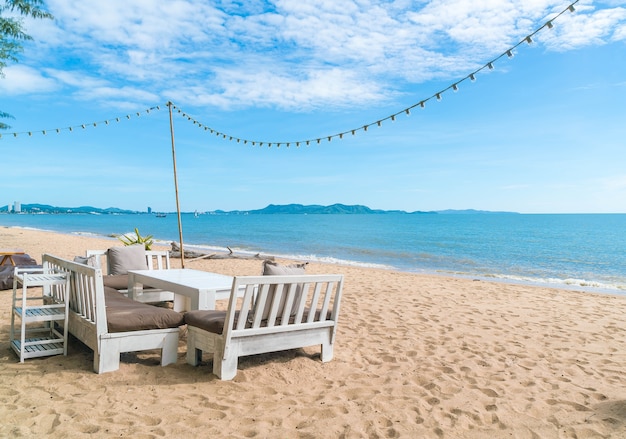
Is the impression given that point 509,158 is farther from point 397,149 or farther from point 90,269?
point 90,269

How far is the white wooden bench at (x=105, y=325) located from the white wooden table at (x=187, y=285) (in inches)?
23.2

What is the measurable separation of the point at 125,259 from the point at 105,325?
2998 mm

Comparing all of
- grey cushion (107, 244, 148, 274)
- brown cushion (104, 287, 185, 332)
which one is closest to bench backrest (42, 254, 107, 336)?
brown cushion (104, 287, 185, 332)

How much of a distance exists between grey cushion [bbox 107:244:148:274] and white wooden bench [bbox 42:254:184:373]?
2.19m

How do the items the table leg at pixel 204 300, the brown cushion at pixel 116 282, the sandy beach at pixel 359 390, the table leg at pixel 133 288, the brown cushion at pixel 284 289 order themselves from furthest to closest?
1. the brown cushion at pixel 116 282
2. the table leg at pixel 133 288
3. the table leg at pixel 204 300
4. the brown cushion at pixel 284 289
5. the sandy beach at pixel 359 390

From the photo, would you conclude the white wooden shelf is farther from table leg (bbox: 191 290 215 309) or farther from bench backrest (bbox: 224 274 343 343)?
bench backrest (bbox: 224 274 343 343)

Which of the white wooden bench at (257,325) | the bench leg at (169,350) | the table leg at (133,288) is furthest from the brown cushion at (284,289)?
the table leg at (133,288)

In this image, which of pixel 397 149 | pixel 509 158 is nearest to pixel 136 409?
pixel 397 149

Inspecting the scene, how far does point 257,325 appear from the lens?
11.9 ft

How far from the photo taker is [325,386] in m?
3.54

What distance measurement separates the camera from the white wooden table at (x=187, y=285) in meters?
4.54

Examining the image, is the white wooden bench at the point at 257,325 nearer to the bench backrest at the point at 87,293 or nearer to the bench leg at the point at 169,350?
the bench leg at the point at 169,350

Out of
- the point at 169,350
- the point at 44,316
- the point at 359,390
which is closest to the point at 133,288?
the point at 44,316

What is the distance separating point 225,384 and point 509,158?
54154 millimetres
